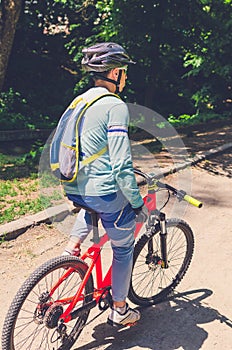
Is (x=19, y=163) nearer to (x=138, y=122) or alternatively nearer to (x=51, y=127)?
(x=51, y=127)

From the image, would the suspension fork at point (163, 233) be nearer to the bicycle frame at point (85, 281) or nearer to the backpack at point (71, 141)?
the bicycle frame at point (85, 281)

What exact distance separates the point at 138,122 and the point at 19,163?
4336mm

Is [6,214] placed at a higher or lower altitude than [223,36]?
lower

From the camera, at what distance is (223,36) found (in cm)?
1098

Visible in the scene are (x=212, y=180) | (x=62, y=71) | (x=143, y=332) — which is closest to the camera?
(x=143, y=332)

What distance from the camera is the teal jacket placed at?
297cm

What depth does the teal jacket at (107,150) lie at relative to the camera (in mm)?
2969

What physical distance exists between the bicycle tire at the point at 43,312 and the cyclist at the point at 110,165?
0.31m

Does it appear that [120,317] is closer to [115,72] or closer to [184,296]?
[184,296]

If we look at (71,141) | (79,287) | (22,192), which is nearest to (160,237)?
(79,287)

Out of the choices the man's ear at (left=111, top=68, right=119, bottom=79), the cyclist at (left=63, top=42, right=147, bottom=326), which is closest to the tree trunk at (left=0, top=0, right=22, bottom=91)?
the cyclist at (left=63, top=42, right=147, bottom=326)

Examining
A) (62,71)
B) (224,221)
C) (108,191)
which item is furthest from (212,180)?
(62,71)

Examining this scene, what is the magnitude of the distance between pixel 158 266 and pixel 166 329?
541 millimetres

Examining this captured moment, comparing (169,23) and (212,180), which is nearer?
(212,180)
